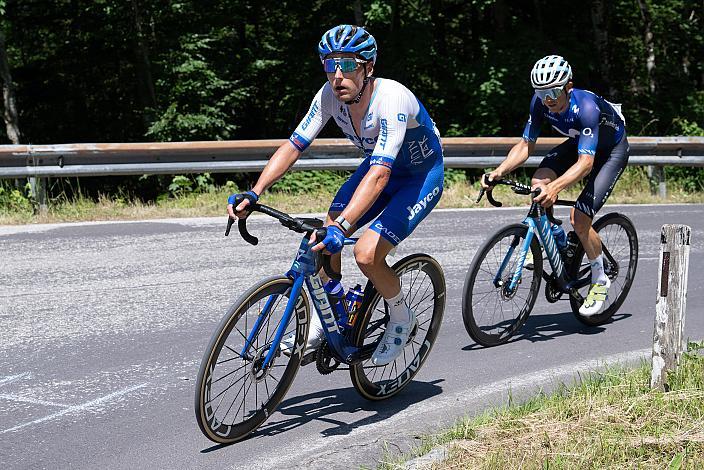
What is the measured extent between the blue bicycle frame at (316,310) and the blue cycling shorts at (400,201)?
301 millimetres

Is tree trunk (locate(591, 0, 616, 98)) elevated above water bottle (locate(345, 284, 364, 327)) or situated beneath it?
elevated above

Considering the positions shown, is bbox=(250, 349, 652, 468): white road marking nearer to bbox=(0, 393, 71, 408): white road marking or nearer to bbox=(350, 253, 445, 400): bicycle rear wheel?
bbox=(350, 253, 445, 400): bicycle rear wheel

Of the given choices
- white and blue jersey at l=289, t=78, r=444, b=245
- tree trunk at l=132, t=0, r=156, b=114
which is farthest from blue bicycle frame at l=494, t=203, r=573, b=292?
tree trunk at l=132, t=0, r=156, b=114

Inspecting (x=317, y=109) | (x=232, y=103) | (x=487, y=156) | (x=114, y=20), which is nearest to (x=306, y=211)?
(x=487, y=156)

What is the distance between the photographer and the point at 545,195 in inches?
279

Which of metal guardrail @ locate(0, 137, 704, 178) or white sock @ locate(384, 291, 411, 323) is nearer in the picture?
white sock @ locate(384, 291, 411, 323)

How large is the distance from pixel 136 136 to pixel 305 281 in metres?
25.4

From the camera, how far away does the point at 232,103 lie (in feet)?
79.7

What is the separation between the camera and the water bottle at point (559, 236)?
25.0 ft

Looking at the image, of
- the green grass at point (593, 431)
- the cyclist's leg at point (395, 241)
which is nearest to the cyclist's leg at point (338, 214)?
the cyclist's leg at point (395, 241)

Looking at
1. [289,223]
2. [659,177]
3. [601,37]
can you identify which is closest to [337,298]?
[289,223]

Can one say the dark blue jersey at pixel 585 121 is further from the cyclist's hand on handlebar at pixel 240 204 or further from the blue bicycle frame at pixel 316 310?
the cyclist's hand on handlebar at pixel 240 204

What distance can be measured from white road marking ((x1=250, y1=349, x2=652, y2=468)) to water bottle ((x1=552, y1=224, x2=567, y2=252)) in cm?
104

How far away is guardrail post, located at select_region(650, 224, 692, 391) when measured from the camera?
5.67 m
